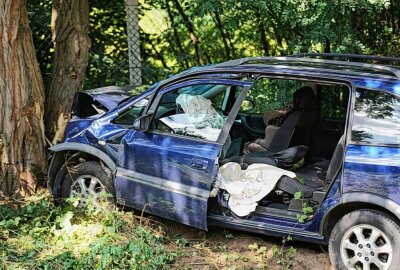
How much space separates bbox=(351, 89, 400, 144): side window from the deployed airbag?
2.93 feet

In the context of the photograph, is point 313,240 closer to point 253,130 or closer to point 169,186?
point 169,186

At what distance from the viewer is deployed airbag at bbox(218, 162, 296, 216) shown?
17.6 feet

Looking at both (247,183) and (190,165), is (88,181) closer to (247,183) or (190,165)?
(190,165)

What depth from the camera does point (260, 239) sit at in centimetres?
570

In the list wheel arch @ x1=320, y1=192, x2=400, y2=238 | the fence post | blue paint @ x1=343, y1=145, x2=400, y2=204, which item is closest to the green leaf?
wheel arch @ x1=320, y1=192, x2=400, y2=238

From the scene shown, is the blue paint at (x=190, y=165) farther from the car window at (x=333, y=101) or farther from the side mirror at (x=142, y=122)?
the car window at (x=333, y=101)

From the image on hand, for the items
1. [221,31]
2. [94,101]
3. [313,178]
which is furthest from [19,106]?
[221,31]

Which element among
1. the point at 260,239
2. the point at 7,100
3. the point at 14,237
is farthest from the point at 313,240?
the point at 7,100

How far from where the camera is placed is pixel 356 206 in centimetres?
483

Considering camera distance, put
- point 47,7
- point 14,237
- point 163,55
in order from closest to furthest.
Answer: point 14,237 < point 47,7 < point 163,55

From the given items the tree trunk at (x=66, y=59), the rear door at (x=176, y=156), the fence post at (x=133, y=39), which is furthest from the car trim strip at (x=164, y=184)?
the fence post at (x=133, y=39)

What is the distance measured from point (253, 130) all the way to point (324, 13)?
94.5 inches

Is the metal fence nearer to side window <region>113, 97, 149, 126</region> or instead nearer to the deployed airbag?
side window <region>113, 97, 149, 126</region>

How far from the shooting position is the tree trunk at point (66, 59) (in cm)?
747
